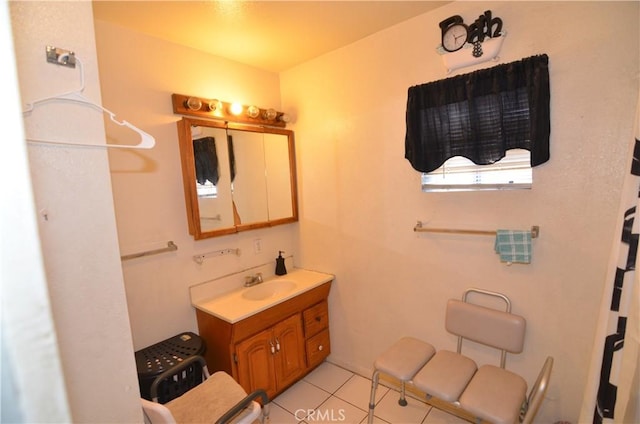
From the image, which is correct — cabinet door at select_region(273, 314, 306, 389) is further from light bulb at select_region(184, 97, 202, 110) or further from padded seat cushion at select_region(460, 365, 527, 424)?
light bulb at select_region(184, 97, 202, 110)

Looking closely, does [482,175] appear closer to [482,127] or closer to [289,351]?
[482,127]

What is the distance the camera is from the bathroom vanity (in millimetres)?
1900

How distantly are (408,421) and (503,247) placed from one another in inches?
50.5

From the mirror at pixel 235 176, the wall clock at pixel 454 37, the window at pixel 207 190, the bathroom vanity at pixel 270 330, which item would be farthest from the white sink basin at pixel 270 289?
the wall clock at pixel 454 37

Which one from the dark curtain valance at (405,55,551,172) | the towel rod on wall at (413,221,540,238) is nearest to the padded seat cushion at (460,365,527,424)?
the towel rod on wall at (413,221,540,238)

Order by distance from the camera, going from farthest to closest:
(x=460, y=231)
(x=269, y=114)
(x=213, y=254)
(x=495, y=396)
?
1. (x=269, y=114)
2. (x=213, y=254)
3. (x=460, y=231)
4. (x=495, y=396)

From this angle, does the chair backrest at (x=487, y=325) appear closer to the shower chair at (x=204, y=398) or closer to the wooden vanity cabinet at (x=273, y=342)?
the wooden vanity cabinet at (x=273, y=342)

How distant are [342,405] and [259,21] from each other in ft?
8.49

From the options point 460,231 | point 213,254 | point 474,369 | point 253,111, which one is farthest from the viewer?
point 253,111

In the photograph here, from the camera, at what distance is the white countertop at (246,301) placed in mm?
1888

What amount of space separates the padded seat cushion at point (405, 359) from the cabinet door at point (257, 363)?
2.50ft

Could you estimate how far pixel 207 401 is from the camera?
1503 millimetres

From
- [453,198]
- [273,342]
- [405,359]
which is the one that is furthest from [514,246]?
[273,342]

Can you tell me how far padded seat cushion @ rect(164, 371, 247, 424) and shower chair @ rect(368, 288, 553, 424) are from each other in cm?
82
